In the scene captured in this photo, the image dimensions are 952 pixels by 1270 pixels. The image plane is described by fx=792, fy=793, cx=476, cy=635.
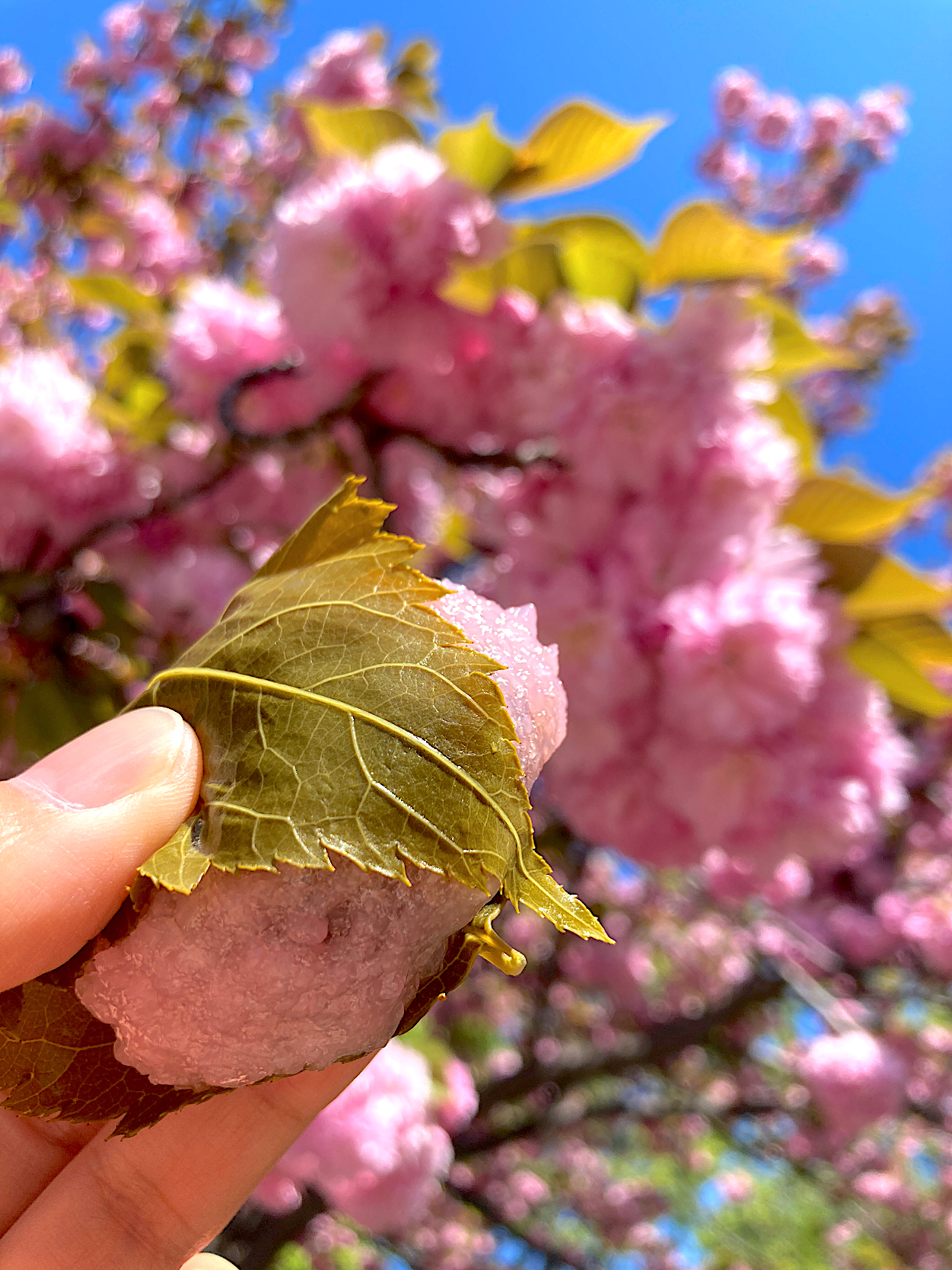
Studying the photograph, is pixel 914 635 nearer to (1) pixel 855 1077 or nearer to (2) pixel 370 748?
(2) pixel 370 748

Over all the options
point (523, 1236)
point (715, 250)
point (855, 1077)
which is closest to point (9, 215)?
point (715, 250)

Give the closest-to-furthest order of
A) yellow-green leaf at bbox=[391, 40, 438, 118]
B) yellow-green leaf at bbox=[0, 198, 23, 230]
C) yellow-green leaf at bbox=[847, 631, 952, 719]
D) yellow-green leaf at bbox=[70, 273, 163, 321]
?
1. yellow-green leaf at bbox=[847, 631, 952, 719]
2. yellow-green leaf at bbox=[70, 273, 163, 321]
3. yellow-green leaf at bbox=[391, 40, 438, 118]
4. yellow-green leaf at bbox=[0, 198, 23, 230]

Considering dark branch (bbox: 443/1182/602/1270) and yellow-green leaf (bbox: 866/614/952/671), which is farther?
dark branch (bbox: 443/1182/602/1270)

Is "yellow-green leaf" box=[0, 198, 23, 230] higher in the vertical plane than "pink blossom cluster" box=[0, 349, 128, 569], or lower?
higher

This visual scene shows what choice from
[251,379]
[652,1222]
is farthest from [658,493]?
[652,1222]

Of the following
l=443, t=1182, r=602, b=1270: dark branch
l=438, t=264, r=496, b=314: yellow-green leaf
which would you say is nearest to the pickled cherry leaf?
l=438, t=264, r=496, b=314: yellow-green leaf

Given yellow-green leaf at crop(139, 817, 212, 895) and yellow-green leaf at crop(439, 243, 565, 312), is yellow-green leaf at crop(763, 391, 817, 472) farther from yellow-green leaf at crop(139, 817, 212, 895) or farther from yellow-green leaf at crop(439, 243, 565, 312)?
yellow-green leaf at crop(139, 817, 212, 895)
